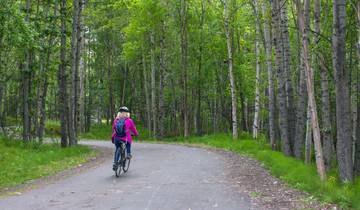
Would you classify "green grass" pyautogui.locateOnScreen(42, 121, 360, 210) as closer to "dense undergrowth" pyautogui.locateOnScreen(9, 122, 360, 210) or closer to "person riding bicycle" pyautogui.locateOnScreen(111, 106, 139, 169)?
"dense undergrowth" pyautogui.locateOnScreen(9, 122, 360, 210)

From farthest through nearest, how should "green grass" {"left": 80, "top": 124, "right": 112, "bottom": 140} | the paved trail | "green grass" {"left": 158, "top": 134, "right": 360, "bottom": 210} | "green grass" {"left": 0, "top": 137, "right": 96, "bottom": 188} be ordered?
"green grass" {"left": 80, "top": 124, "right": 112, "bottom": 140} → "green grass" {"left": 0, "top": 137, "right": 96, "bottom": 188} → the paved trail → "green grass" {"left": 158, "top": 134, "right": 360, "bottom": 210}

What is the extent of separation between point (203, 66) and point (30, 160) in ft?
78.3

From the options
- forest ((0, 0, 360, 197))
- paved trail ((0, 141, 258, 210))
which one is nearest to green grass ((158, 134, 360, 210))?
forest ((0, 0, 360, 197))

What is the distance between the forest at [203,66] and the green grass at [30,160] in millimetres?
1606

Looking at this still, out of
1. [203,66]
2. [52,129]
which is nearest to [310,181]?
[203,66]

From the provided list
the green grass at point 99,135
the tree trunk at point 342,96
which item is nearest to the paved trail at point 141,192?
the tree trunk at point 342,96

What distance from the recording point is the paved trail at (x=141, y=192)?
9109mm

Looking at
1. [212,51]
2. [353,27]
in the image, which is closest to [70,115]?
[353,27]

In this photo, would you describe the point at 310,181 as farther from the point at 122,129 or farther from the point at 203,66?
the point at 203,66

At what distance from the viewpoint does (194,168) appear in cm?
1516

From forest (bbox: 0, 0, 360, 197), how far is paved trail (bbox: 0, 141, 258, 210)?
9.31 ft

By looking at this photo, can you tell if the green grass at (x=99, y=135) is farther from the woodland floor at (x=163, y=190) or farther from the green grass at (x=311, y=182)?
the woodland floor at (x=163, y=190)

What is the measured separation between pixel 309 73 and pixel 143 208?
5.05 metres

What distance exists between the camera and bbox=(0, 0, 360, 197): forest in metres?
13.3
